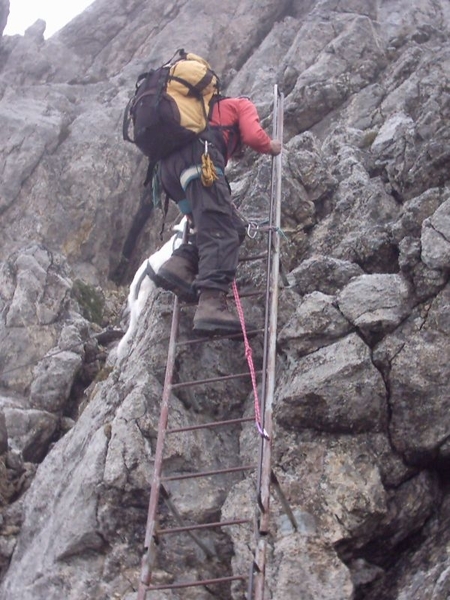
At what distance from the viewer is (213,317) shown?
8.11 metres

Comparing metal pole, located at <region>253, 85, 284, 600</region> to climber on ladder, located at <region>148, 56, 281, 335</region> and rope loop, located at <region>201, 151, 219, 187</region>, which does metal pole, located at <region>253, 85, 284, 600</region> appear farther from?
rope loop, located at <region>201, 151, 219, 187</region>

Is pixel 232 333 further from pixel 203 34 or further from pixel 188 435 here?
Answer: pixel 203 34

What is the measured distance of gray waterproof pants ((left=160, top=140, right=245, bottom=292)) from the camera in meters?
8.38

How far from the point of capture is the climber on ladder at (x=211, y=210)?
8266 mm

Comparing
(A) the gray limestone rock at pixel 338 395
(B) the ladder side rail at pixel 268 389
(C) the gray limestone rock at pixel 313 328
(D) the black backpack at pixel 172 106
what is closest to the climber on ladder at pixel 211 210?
(D) the black backpack at pixel 172 106

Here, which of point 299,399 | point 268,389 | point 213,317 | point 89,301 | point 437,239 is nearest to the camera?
point 268,389

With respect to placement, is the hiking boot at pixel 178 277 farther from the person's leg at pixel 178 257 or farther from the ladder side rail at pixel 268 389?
the ladder side rail at pixel 268 389

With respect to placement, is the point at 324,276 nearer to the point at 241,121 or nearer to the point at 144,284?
the point at 241,121

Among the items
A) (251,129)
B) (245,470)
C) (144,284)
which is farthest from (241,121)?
(245,470)

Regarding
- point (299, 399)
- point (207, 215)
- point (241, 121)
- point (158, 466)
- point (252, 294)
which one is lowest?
point (299, 399)

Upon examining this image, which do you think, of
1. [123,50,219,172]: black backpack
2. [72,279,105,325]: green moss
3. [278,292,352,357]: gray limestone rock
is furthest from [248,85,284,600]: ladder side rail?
[72,279,105,325]: green moss

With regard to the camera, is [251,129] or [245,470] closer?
[245,470]

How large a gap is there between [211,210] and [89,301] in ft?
27.5

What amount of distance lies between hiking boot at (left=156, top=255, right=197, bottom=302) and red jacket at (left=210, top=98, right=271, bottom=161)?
62.3 inches
